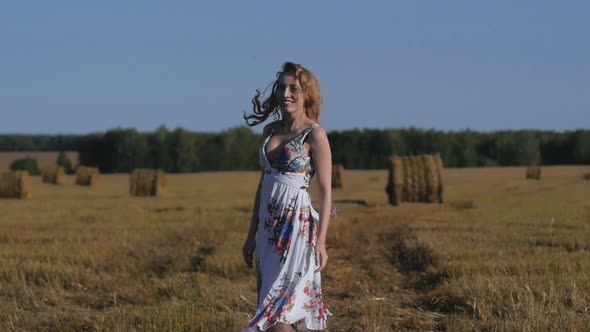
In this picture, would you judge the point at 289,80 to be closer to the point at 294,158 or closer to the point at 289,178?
the point at 294,158

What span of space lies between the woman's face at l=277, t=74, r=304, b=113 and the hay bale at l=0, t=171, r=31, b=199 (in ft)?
74.8

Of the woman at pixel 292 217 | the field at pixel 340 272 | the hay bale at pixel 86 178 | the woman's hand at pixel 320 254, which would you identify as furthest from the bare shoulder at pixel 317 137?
the hay bale at pixel 86 178

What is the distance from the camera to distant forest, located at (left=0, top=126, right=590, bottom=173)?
5231 cm

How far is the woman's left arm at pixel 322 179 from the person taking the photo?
18.1 feet

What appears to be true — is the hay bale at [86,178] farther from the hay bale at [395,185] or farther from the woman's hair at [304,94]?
the woman's hair at [304,94]

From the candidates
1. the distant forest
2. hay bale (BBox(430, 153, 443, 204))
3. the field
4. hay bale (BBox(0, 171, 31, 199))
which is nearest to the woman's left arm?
the field

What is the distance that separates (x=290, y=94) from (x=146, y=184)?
76.1ft

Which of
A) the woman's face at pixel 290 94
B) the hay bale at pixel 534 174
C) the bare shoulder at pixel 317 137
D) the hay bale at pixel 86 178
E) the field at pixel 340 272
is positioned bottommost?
the hay bale at pixel 86 178

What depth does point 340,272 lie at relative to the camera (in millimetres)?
9820

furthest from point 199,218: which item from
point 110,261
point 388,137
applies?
point 388,137

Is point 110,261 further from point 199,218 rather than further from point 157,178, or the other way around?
point 157,178

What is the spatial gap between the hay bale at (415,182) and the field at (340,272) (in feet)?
13.3

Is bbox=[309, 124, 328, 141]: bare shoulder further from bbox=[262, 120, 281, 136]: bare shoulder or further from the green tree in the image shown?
the green tree

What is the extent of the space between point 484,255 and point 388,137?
Answer: 43.0 meters
